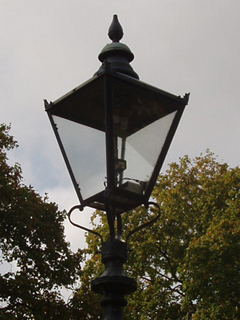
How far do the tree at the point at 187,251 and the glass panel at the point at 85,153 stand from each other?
570 inches

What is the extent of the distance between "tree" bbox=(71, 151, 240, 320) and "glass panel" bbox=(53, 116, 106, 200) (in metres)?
14.5

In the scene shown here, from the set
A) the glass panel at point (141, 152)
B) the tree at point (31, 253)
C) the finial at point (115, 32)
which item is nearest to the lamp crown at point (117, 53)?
the finial at point (115, 32)

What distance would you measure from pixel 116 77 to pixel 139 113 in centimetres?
39

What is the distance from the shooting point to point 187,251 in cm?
2002

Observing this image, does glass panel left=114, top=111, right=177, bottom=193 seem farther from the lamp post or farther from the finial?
the finial

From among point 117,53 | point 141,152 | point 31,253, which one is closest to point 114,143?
point 141,152

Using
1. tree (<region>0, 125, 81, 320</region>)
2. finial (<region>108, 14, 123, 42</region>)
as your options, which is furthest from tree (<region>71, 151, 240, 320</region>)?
finial (<region>108, 14, 123, 42</region>)

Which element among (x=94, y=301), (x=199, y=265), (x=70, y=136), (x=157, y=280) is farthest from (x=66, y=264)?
(x=70, y=136)

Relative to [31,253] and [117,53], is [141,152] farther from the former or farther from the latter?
[31,253]

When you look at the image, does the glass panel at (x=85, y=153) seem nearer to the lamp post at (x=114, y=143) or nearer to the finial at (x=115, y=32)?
the lamp post at (x=114, y=143)

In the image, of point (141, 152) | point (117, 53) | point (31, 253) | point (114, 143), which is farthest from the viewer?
point (31, 253)

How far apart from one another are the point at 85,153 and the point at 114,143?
0.30 metres

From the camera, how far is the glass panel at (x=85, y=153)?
13.0ft

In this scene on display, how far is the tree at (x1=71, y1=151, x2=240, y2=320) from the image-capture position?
1798cm
